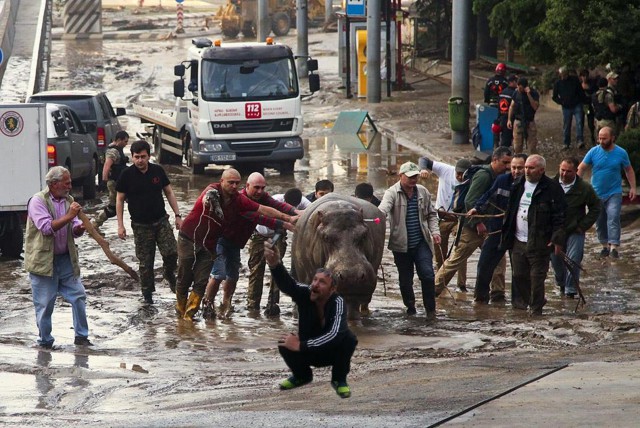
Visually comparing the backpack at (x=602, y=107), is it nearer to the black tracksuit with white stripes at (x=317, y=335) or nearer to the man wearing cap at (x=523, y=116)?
the man wearing cap at (x=523, y=116)

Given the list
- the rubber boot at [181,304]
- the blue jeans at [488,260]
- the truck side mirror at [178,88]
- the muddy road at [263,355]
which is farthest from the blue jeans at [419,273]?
the truck side mirror at [178,88]

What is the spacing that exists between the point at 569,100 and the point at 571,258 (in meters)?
12.6

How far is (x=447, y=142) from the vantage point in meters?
29.4

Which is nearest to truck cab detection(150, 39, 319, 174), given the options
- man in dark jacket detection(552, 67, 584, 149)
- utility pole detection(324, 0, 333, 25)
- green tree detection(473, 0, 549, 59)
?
man in dark jacket detection(552, 67, 584, 149)

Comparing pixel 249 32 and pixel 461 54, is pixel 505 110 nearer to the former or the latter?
pixel 461 54

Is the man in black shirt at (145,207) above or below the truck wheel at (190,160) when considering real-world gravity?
above

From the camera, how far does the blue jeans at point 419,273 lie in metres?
13.7

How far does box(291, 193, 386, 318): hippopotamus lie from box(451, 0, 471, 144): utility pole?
1471 cm

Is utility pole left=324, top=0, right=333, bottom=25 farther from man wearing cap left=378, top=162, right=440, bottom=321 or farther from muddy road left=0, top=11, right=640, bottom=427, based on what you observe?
man wearing cap left=378, top=162, right=440, bottom=321

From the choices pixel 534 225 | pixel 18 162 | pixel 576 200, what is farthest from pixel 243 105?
pixel 534 225

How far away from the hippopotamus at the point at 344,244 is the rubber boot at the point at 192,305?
1.06 m

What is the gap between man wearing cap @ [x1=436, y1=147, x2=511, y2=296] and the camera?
14367 mm

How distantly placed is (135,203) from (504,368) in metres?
5.69

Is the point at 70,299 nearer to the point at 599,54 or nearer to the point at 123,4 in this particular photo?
the point at 599,54
